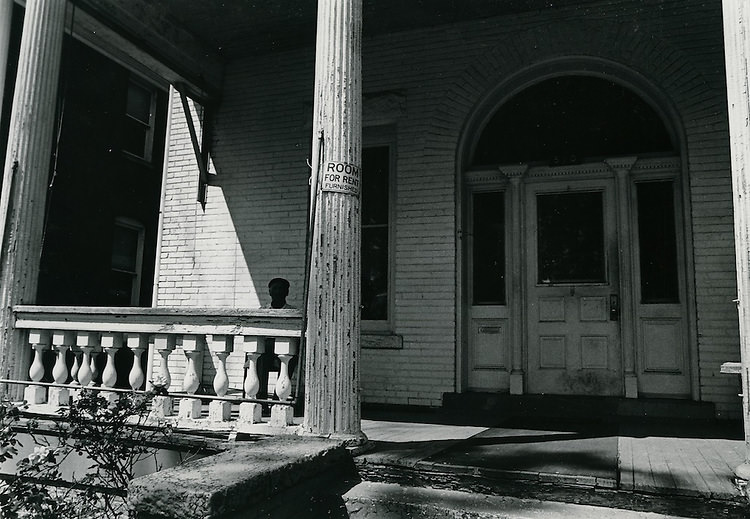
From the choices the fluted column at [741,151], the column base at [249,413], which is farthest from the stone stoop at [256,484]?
the fluted column at [741,151]

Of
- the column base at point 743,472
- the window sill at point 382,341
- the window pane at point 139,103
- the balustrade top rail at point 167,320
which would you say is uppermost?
the window pane at point 139,103

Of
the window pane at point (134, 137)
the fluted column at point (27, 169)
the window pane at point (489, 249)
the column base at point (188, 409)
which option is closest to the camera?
the column base at point (188, 409)

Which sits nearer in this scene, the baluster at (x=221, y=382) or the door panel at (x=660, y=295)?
the baluster at (x=221, y=382)

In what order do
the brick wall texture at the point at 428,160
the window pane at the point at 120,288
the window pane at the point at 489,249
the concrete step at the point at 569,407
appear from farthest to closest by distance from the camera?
the window pane at the point at 120,288
the window pane at the point at 489,249
the brick wall texture at the point at 428,160
the concrete step at the point at 569,407

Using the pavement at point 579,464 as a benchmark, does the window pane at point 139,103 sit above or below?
above

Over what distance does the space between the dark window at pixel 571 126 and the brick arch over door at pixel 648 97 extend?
0.45ft

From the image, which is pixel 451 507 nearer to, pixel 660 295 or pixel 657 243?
pixel 660 295

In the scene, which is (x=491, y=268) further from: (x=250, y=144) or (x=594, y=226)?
(x=250, y=144)

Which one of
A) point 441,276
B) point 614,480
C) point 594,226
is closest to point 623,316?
point 594,226

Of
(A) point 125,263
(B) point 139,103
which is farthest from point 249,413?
(B) point 139,103

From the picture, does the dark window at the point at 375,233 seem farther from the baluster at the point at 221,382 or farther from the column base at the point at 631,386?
the baluster at the point at 221,382

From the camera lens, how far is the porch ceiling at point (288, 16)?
682 cm

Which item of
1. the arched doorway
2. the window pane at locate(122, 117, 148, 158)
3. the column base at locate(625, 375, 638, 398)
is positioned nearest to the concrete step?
the column base at locate(625, 375, 638, 398)

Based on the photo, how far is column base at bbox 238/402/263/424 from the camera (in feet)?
14.3
